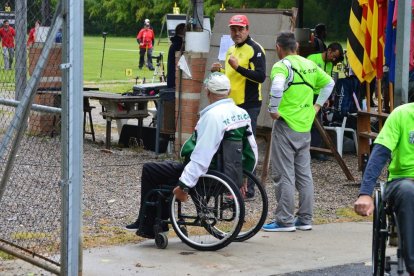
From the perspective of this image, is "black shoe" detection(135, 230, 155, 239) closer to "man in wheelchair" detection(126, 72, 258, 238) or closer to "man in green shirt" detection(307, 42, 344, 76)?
"man in wheelchair" detection(126, 72, 258, 238)

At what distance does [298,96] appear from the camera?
8781 millimetres

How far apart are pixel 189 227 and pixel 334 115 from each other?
5.71m

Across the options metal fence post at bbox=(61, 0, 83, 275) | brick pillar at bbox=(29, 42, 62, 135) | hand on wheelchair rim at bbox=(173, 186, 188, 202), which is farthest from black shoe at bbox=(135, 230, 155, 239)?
brick pillar at bbox=(29, 42, 62, 135)

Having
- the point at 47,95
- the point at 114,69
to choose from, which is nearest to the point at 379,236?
the point at 47,95

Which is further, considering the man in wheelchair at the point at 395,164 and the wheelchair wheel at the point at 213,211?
the wheelchair wheel at the point at 213,211

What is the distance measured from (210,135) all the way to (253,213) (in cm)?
206

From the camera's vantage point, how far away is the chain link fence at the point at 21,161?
6.28 m

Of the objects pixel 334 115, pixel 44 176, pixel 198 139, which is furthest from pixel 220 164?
pixel 334 115

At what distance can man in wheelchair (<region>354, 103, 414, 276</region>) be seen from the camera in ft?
18.5

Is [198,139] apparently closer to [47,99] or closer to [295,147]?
[295,147]

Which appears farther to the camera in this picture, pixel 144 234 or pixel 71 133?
pixel 144 234

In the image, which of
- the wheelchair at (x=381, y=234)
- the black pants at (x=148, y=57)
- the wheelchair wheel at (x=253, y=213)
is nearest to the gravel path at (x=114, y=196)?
the wheelchair wheel at (x=253, y=213)

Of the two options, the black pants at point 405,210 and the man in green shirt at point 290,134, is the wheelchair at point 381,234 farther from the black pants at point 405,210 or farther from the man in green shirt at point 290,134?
the man in green shirt at point 290,134

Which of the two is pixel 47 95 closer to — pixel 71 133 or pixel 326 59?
pixel 326 59
